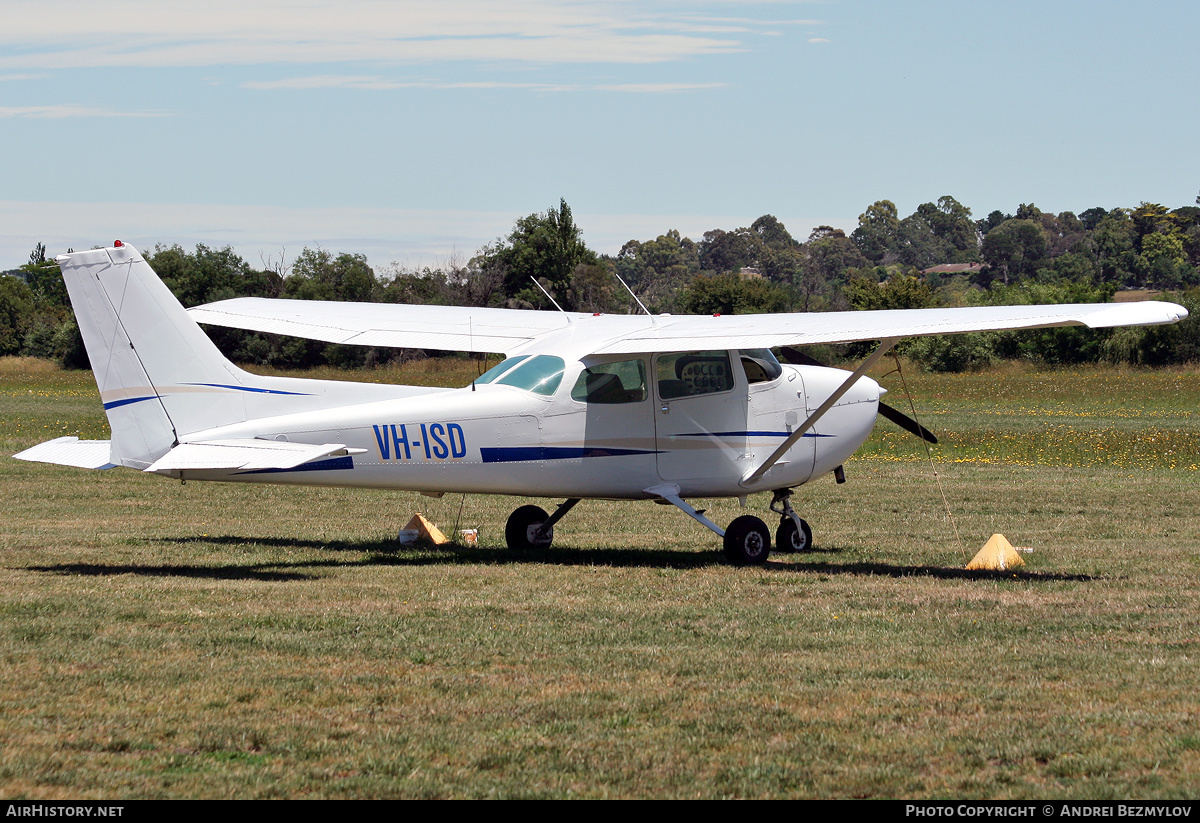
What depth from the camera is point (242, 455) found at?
32.1ft

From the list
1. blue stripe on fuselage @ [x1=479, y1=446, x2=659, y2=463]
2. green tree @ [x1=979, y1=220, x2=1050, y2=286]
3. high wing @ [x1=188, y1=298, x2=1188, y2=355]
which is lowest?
blue stripe on fuselage @ [x1=479, y1=446, x2=659, y2=463]

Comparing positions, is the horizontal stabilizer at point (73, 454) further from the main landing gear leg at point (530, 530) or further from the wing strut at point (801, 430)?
the wing strut at point (801, 430)

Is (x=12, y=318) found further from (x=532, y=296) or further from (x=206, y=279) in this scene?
(x=532, y=296)

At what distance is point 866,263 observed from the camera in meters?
195

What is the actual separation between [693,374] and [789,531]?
206 centimetres

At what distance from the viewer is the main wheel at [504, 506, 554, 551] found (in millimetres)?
12664

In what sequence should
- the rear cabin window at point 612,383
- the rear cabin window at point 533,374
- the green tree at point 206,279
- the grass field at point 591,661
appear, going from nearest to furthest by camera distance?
the grass field at point 591,661, the rear cabin window at point 533,374, the rear cabin window at point 612,383, the green tree at point 206,279

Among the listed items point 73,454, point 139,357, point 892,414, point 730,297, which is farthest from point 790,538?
point 730,297

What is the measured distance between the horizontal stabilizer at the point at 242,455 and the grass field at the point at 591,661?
94 centimetres

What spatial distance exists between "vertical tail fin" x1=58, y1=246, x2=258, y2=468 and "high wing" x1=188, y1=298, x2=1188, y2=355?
6.06ft

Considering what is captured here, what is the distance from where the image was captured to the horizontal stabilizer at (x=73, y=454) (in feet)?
34.5

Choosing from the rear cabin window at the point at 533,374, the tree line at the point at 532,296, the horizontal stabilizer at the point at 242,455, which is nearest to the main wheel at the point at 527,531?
the rear cabin window at the point at 533,374

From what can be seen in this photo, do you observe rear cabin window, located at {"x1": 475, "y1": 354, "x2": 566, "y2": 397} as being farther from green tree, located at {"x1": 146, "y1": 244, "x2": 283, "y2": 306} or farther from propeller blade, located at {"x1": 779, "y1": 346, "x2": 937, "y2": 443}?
green tree, located at {"x1": 146, "y1": 244, "x2": 283, "y2": 306}

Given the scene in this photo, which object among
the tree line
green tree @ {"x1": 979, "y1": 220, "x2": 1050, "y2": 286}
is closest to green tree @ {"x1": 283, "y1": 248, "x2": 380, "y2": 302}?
the tree line
